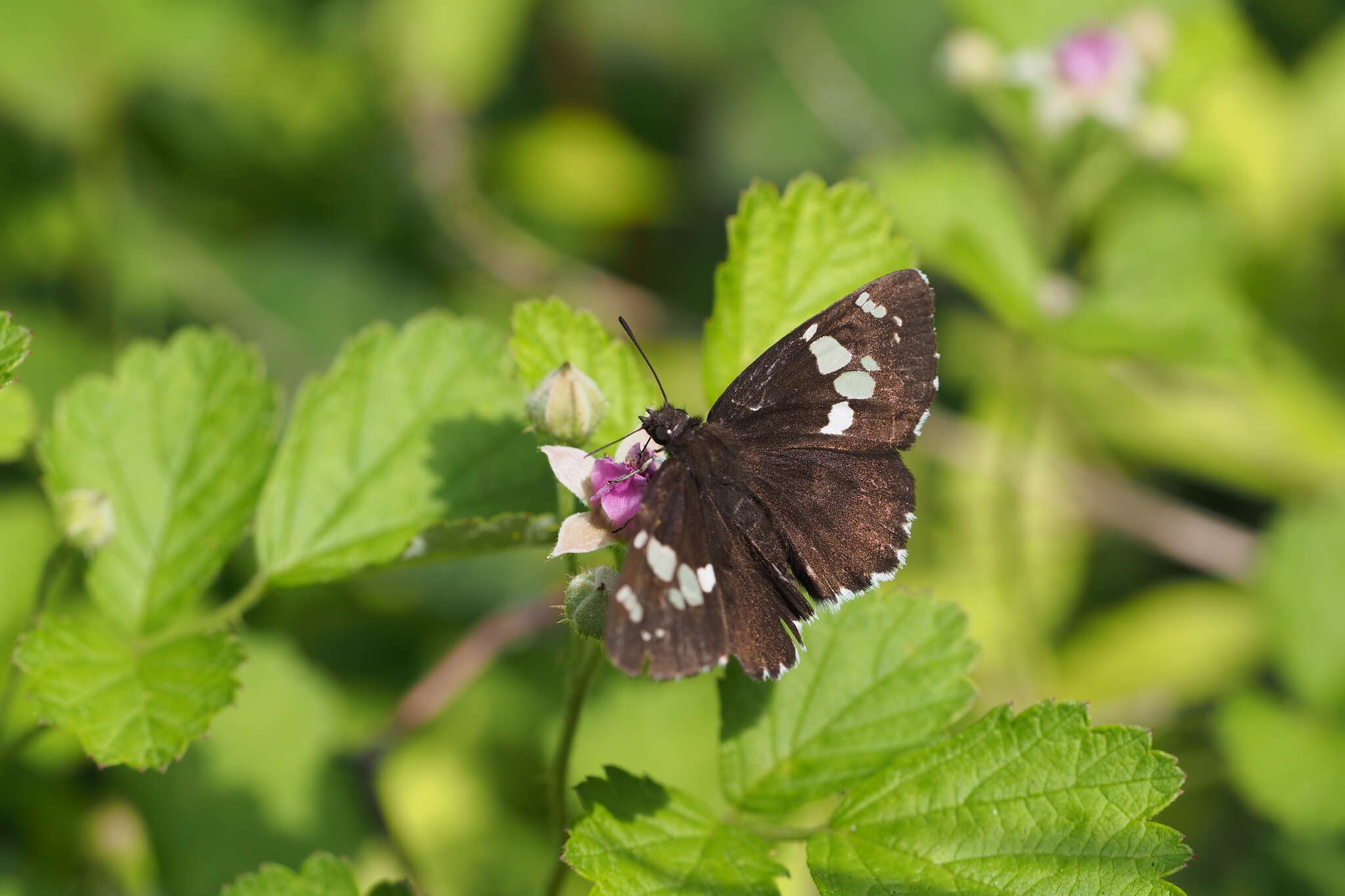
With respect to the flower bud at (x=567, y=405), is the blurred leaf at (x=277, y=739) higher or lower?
lower

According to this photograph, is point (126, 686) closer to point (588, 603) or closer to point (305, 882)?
point (305, 882)

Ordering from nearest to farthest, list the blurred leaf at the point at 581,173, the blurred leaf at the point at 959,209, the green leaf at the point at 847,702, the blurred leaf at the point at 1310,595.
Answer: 1. the green leaf at the point at 847,702
2. the blurred leaf at the point at 1310,595
3. the blurred leaf at the point at 959,209
4. the blurred leaf at the point at 581,173

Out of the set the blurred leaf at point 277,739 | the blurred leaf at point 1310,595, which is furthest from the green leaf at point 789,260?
the blurred leaf at point 1310,595

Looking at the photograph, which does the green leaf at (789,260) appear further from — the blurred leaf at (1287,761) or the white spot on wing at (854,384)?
the blurred leaf at (1287,761)

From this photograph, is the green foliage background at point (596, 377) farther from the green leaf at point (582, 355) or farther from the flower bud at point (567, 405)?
the flower bud at point (567, 405)

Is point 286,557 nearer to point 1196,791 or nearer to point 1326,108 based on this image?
point 1196,791

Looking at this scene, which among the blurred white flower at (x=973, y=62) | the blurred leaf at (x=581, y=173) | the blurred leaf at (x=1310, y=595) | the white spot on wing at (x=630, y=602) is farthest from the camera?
the blurred leaf at (x=581, y=173)

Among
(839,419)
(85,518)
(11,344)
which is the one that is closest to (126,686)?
(85,518)

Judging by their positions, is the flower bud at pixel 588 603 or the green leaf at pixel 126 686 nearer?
the flower bud at pixel 588 603

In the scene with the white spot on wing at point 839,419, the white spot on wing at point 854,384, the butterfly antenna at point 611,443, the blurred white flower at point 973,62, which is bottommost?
the butterfly antenna at point 611,443
